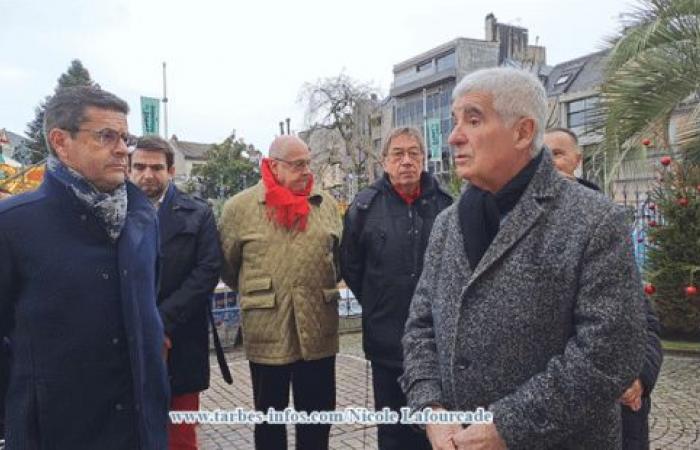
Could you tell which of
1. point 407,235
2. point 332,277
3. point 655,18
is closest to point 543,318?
point 407,235

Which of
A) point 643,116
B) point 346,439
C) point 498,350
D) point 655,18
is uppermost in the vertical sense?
point 655,18

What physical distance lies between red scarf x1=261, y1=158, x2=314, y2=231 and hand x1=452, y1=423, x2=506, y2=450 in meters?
1.98

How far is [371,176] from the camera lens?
32844 mm

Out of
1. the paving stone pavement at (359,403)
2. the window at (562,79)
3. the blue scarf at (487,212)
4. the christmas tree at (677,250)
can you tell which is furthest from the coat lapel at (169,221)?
the window at (562,79)

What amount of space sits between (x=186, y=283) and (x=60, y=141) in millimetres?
1155

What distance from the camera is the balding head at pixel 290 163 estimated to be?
11.3ft

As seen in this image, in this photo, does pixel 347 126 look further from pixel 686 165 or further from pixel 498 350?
pixel 498 350

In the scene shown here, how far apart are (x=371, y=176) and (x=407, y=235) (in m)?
29.7

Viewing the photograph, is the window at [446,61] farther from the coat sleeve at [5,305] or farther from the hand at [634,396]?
the coat sleeve at [5,305]

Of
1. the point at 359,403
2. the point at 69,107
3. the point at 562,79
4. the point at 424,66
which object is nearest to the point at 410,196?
the point at 69,107

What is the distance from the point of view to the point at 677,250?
7.00 m

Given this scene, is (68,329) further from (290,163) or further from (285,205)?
(290,163)

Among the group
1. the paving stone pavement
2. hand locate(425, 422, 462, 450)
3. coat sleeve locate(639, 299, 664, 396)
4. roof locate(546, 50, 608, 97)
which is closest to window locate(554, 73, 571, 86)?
roof locate(546, 50, 608, 97)

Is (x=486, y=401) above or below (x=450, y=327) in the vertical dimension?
below
